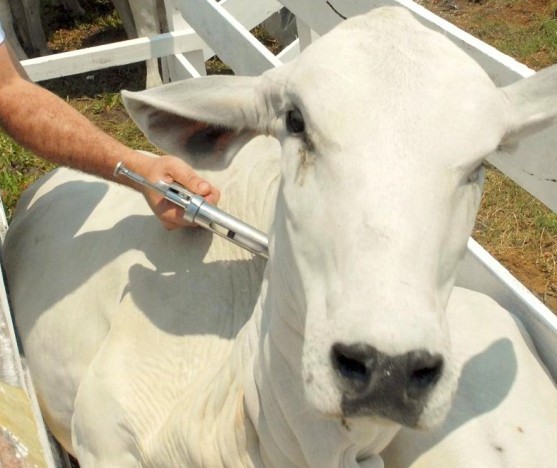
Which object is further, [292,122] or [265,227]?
[265,227]

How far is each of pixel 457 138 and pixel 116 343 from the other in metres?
1.38

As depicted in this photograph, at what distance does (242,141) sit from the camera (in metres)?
2.56

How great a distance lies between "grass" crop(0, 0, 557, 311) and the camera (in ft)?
17.1

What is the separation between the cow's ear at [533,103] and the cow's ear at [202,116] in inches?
24.9

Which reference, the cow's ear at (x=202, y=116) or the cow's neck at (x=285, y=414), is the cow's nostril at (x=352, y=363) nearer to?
the cow's neck at (x=285, y=414)

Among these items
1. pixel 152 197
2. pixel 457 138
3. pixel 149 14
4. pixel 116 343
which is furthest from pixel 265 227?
pixel 149 14

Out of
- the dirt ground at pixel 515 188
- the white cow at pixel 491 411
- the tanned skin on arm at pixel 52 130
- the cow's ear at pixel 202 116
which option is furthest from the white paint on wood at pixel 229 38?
the white cow at pixel 491 411

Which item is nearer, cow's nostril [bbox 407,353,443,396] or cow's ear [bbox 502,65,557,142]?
cow's nostril [bbox 407,353,443,396]

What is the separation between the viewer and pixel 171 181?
9.68 ft

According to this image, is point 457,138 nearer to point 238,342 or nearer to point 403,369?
point 403,369

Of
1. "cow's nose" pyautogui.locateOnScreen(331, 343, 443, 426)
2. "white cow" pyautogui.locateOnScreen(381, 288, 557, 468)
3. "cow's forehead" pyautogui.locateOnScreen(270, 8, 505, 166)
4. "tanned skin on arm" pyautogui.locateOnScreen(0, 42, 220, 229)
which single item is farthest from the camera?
"tanned skin on arm" pyautogui.locateOnScreen(0, 42, 220, 229)

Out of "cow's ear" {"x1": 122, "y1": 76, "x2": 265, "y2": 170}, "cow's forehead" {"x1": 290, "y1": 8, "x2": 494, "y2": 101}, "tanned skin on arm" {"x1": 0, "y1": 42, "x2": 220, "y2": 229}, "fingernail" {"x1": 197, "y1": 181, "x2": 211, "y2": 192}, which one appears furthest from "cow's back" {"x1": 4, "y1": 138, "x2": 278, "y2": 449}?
"cow's forehead" {"x1": 290, "y1": 8, "x2": 494, "y2": 101}

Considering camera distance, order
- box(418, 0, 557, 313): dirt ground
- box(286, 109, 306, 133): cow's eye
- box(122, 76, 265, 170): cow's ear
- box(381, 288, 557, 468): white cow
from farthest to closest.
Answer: box(418, 0, 557, 313): dirt ground, box(381, 288, 557, 468): white cow, box(122, 76, 265, 170): cow's ear, box(286, 109, 306, 133): cow's eye

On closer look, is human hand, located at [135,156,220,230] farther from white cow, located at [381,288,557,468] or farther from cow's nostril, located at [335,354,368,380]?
cow's nostril, located at [335,354,368,380]
